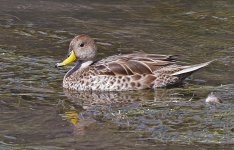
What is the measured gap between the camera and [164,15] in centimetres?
1585

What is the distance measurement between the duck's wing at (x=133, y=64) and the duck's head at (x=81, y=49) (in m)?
0.25

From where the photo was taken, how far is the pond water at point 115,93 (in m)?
8.86

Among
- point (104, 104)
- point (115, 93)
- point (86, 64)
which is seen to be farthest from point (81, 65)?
point (104, 104)

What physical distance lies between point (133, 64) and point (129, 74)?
0.15 m

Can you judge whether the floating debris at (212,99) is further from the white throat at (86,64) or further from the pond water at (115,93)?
the white throat at (86,64)

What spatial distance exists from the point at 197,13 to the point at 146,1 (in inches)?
50.7

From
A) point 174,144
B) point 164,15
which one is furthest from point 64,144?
point 164,15

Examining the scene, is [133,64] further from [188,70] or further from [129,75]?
[188,70]

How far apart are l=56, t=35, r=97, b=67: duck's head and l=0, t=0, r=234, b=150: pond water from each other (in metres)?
0.39

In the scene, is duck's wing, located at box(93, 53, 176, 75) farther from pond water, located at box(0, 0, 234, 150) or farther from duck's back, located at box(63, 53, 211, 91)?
pond water, located at box(0, 0, 234, 150)

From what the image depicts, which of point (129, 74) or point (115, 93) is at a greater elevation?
point (129, 74)

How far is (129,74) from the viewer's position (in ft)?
38.7

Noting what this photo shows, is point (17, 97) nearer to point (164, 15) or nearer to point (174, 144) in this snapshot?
point (174, 144)

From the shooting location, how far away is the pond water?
29.1ft
